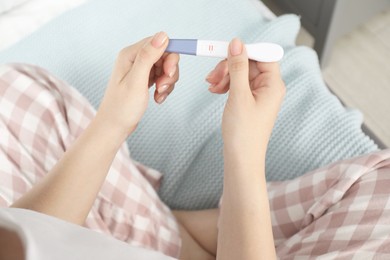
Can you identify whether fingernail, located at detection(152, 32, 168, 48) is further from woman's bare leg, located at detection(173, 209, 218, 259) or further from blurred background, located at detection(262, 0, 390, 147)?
blurred background, located at detection(262, 0, 390, 147)

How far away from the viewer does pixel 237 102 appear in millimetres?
575

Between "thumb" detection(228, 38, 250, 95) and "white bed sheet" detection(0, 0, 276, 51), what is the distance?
477mm

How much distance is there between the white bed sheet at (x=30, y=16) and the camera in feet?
3.39

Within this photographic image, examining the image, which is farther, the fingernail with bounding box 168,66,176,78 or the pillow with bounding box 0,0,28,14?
the pillow with bounding box 0,0,28,14

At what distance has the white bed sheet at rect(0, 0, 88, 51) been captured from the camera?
3.39ft

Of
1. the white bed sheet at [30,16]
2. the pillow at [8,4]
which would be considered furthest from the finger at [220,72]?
the pillow at [8,4]

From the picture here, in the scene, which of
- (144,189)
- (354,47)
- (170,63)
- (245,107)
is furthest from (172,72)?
(354,47)

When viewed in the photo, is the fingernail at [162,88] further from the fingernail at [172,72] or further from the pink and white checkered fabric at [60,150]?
the pink and white checkered fabric at [60,150]

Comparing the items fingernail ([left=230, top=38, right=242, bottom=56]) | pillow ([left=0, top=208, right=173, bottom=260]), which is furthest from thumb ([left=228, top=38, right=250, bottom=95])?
pillow ([left=0, top=208, right=173, bottom=260])

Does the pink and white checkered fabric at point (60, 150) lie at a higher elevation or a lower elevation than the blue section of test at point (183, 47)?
lower

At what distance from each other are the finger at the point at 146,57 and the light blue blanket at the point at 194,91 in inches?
10.8

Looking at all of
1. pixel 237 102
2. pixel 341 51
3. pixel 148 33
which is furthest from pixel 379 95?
pixel 237 102

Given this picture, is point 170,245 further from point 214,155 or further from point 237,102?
point 237,102

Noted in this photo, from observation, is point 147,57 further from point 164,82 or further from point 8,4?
point 8,4
